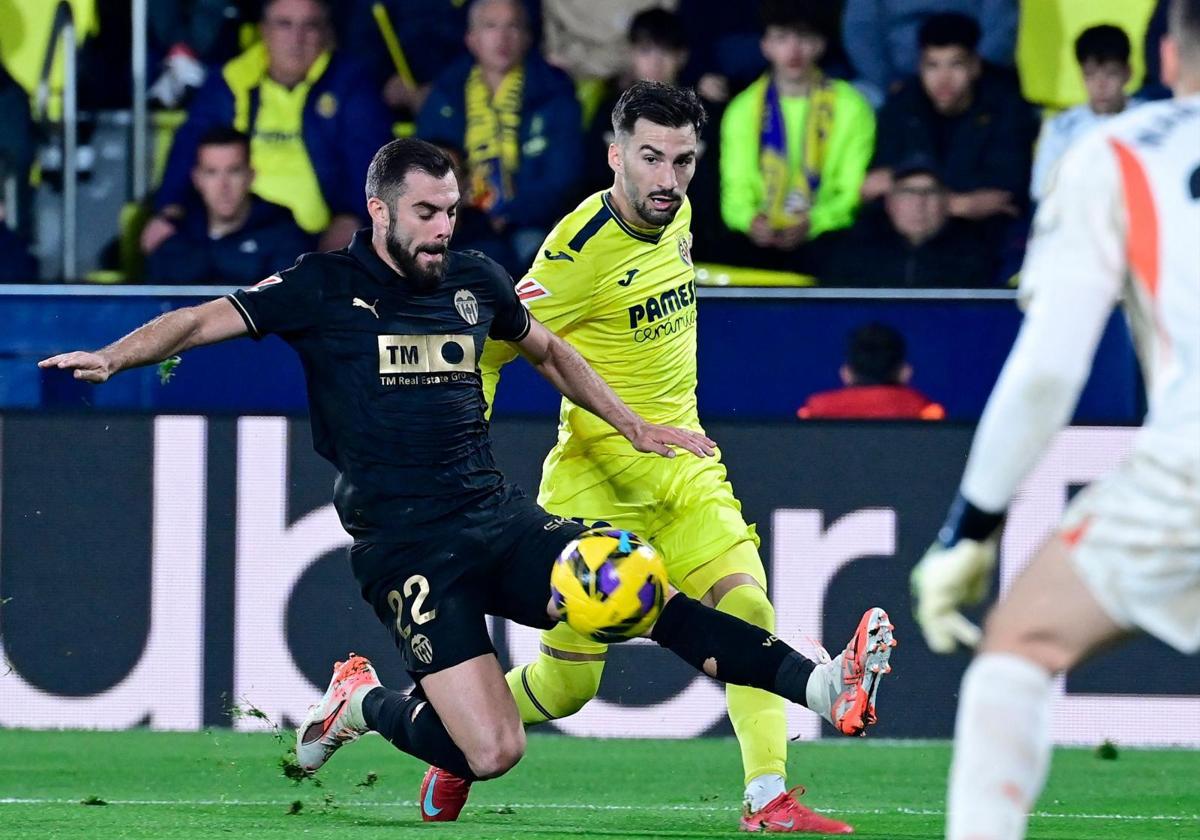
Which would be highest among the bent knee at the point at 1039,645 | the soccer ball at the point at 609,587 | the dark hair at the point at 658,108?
the dark hair at the point at 658,108

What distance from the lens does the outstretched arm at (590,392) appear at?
563 centimetres

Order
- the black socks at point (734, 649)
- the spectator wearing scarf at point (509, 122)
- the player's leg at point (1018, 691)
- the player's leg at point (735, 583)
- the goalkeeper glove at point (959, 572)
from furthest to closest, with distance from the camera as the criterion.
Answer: the spectator wearing scarf at point (509, 122) → the player's leg at point (735, 583) → the black socks at point (734, 649) → the goalkeeper glove at point (959, 572) → the player's leg at point (1018, 691)

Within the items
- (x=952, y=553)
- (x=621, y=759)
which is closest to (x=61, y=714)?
(x=621, y=759)

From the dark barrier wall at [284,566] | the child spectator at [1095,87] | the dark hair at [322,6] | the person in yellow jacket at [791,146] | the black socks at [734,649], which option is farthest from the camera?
the dark hair at [322,6]

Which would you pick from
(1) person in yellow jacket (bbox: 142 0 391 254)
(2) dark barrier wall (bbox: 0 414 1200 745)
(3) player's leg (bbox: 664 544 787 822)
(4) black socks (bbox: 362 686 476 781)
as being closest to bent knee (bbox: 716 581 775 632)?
(3) player's leg (bbox: 664 544 787 822)

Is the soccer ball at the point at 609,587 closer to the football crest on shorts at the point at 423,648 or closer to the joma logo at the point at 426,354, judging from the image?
the football crest on shorts at the point at 423,648

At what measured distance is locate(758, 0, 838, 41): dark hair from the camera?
9.46m

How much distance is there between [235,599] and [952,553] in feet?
16.8

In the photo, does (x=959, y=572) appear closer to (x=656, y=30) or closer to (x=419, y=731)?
(x=419, y=731)

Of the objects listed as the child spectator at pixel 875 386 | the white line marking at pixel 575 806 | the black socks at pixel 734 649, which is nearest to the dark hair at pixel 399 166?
the black socks at pixel 734 649

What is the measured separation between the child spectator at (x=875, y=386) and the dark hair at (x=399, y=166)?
11.5 feet

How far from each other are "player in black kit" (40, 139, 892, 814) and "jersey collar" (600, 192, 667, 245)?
654 mm

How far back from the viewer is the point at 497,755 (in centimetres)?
539

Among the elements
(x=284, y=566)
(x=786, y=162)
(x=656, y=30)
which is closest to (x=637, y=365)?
(x=284, y=566)
